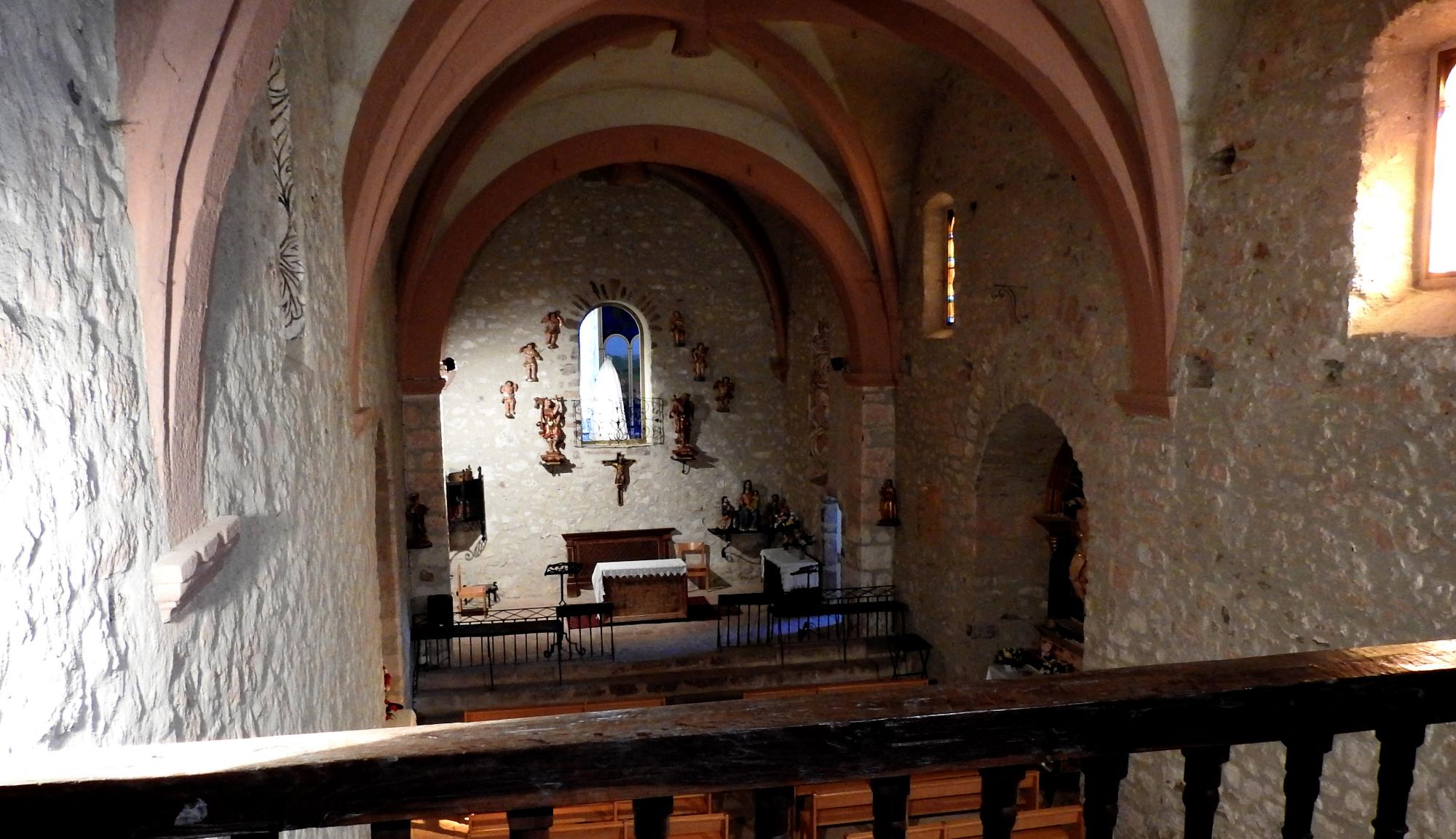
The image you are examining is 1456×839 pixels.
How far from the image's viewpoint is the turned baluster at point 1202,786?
4.57 ft

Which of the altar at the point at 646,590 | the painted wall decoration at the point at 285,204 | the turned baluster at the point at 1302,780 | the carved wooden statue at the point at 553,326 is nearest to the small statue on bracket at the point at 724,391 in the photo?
the carved wooden statue at the point at 553,326

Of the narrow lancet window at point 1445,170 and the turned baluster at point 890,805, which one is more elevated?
the narrow lancet window at point 1445,170

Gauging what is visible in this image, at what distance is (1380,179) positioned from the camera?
4.48 m

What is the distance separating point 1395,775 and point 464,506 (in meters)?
12.5

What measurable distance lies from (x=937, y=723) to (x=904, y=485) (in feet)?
31.5

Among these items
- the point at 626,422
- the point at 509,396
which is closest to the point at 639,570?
the point at 626,422

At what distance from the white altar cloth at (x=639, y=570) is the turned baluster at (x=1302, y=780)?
Answer: 10094mm

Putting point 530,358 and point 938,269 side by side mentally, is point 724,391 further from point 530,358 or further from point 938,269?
point 938,269

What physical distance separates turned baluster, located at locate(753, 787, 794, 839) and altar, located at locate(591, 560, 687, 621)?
10.1 meters

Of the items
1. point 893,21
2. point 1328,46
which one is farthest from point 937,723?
point 893,21

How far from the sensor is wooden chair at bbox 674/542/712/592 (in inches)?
545

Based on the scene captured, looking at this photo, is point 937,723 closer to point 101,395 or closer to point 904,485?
point 101,395

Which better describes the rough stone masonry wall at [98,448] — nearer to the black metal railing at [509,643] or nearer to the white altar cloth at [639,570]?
the black metal railing at [509,643]

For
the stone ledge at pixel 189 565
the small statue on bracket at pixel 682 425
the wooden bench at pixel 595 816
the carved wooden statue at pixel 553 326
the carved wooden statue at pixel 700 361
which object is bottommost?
the wooden bench at pixel 595 816
